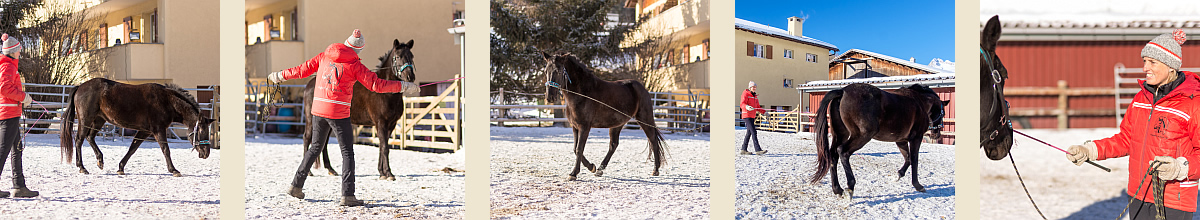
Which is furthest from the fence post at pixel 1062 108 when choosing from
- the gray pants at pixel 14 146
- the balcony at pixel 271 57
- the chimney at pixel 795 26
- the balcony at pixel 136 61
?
the gray pants at pixel 14 146

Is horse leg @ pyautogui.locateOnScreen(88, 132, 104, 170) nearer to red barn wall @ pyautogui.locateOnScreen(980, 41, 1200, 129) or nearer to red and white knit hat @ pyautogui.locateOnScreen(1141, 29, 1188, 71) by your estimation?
red barn wall @ pyautogui.locateOnScreen(980, 41, 1200, 129)

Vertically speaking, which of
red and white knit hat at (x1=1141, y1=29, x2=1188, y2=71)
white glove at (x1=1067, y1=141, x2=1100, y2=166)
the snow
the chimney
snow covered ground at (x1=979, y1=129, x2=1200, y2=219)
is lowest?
snow covered ground at (x1=979, y1=129, x2=1200, y2=219)

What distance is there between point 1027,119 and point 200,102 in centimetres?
377

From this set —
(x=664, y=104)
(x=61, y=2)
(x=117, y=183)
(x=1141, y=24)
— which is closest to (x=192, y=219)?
(x=117, y=183)

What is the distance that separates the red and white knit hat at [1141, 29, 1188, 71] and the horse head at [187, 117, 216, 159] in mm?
3867

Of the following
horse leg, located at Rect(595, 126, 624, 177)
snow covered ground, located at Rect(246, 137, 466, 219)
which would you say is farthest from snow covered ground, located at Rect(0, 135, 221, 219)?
horse leg, located at Rect(595, 126, 624, 177)

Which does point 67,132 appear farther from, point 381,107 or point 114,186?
point 381,107

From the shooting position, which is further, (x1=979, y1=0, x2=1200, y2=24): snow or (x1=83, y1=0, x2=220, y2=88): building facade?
(x1=83, y1=0, x2=220, y2=88): building facade

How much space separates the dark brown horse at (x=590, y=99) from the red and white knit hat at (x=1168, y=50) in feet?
7.69

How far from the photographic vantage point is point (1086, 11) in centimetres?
245

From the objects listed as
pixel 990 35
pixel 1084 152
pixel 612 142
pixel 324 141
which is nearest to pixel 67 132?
pixel 324 141

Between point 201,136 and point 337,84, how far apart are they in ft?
3.54

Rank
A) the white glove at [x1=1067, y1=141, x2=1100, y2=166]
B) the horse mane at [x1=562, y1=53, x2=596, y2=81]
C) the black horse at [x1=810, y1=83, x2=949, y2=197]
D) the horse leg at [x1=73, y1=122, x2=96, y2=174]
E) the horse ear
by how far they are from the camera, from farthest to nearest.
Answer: the horse mane at [x1=562, y1=53, x2=596, y2=81] < the horse leg at [x1=73, y1=122, x2=96, y2=174] < the black horse at [x1=810, y1=83, x2=949, y2=197] < the horse ear < the white glove at [x1=1067, y1=141, x2=1100, y2=166]

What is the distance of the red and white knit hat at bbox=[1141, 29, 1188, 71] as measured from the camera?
5.93 ft
